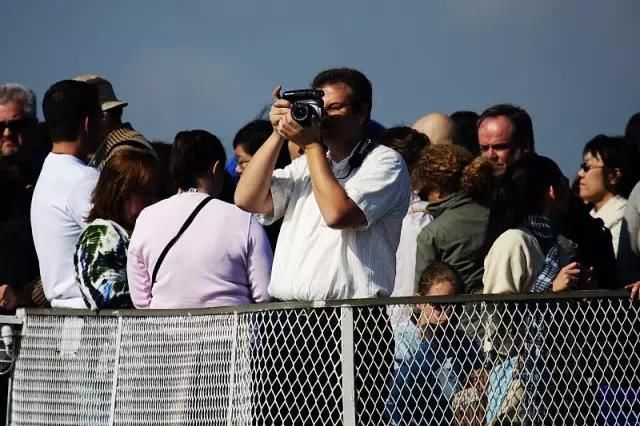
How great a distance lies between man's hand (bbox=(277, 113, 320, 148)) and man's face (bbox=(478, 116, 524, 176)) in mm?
2488

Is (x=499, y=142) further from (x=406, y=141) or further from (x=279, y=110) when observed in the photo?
(x=279, y=110)

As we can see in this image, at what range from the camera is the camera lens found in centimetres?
566

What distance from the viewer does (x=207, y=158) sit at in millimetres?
6531

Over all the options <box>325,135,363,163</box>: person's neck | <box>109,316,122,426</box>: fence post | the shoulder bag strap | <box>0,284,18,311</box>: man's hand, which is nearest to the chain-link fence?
<box>109,316,122,426</box>: fence post

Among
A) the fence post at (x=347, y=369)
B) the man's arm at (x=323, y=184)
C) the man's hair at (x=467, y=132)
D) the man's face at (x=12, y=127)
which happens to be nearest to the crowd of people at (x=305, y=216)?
the man's arm at (x=323, y=184)

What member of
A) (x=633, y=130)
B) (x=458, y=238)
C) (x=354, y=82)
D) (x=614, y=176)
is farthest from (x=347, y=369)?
(x=633, y=130)

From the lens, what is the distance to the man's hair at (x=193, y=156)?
21.1 ft

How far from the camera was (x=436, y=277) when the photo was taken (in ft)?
22.6

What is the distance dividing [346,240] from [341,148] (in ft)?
1.68

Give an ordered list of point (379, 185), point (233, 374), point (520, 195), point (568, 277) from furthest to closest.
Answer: point (520, 195) < point (568, 277) < point (379, 185) < point (233, 374)

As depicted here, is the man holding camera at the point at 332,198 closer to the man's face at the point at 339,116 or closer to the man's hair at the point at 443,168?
the man's face at the point at 339,116

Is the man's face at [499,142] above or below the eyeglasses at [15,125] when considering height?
above

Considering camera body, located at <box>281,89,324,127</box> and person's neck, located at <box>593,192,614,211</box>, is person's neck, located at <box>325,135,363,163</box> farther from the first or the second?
person's neck, located at <box>593,192,614,211</box>

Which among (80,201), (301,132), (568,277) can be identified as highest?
(301,132)
